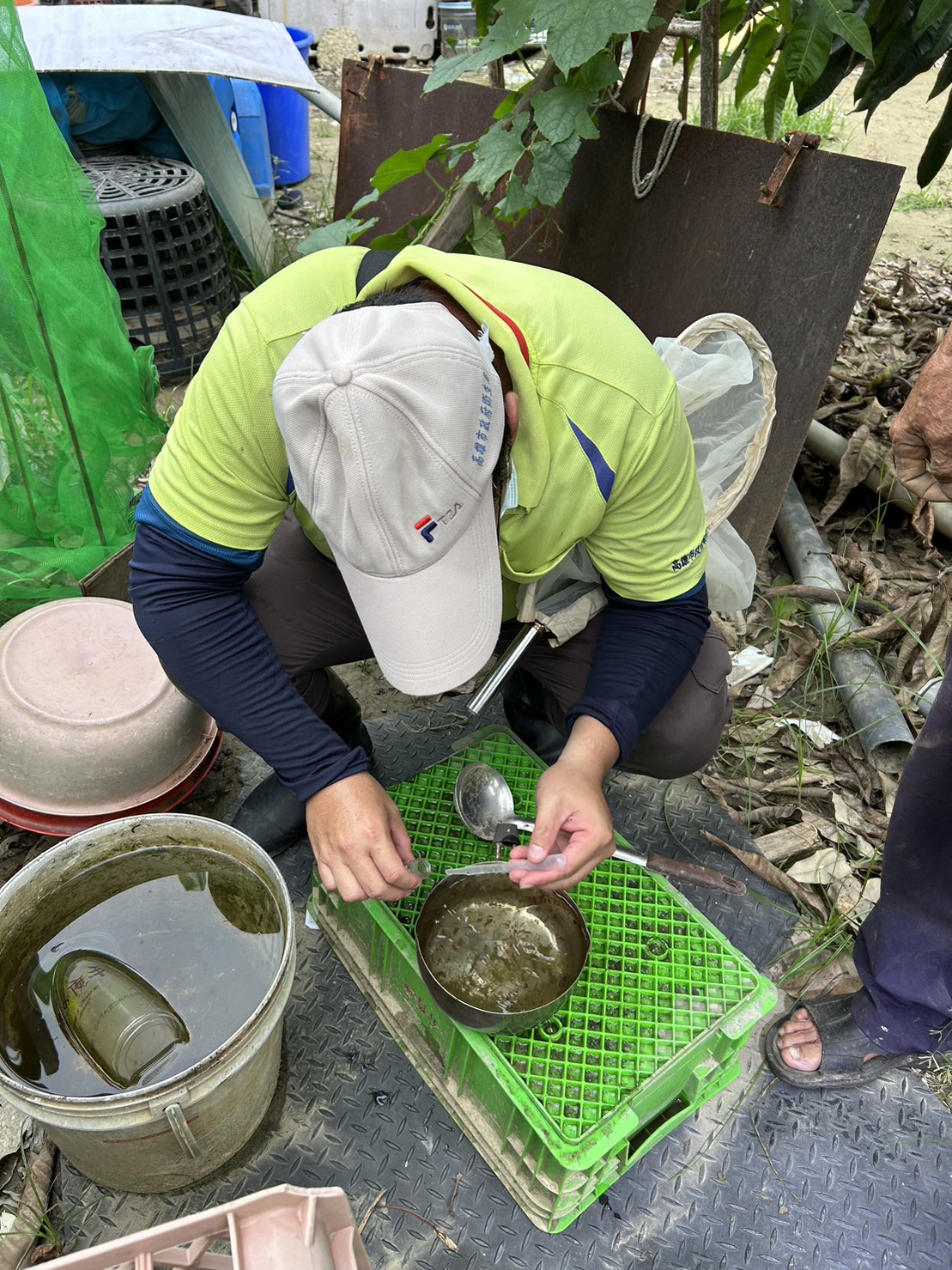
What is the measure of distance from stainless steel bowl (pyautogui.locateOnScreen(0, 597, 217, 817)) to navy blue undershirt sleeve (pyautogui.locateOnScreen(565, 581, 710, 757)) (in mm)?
986

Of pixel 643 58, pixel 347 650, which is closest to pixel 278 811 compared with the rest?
pixel 347 650

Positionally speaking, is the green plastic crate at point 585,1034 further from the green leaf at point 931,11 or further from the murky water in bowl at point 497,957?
the green leaf at point 931,11

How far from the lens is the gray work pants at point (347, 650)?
1968mm

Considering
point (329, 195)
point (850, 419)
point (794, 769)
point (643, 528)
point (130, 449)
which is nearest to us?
point (643, 528)

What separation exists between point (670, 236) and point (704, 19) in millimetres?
605

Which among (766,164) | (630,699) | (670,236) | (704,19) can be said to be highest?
(704,19)

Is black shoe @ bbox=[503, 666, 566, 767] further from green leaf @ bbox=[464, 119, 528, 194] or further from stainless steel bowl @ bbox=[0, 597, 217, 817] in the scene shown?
green leaf @ bbox=[464, 119, 528, 194]

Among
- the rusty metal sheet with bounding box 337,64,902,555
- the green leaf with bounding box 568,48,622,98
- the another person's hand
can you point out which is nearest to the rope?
the rusty metal sheet with bounding box 337,64,902,555

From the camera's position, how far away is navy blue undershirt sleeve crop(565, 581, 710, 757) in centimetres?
175

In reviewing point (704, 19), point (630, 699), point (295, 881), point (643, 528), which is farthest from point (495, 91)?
point (295, 881)

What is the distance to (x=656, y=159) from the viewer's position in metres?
2.79

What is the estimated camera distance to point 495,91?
3.20 meters

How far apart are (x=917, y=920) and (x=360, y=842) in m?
1.14

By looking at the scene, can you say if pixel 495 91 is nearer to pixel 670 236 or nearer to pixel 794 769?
pixel 670 236
